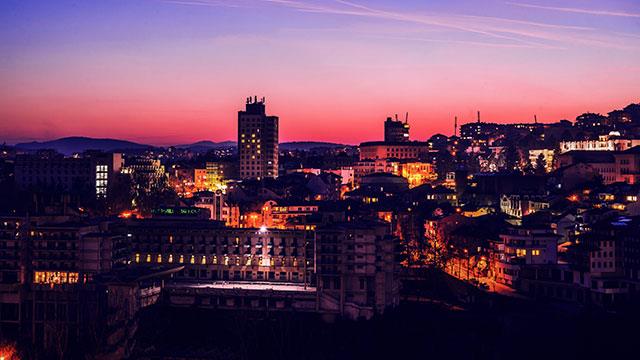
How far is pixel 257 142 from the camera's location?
66438mm

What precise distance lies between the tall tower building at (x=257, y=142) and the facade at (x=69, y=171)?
1198 centimetres

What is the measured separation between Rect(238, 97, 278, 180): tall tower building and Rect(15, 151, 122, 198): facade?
12.0m

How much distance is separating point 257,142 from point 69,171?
15905mm

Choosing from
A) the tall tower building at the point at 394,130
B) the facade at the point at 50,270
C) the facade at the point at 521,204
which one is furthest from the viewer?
the tall tower building at the point at 394,130

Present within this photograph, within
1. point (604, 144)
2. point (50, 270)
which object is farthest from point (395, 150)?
point (50, 270)

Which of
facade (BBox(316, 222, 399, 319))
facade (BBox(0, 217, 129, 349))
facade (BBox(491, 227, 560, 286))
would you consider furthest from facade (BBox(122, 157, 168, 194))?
facade (BBox(491, 227, 560, 286))

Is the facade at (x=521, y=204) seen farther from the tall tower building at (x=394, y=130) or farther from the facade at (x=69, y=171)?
the tall tower building at (x=394, y=130)

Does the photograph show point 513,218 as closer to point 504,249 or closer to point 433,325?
point 504,249

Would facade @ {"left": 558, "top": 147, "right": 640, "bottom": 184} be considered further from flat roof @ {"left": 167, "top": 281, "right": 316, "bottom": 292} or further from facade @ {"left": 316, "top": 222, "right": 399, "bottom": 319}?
flat roof @ {"left": 167, "top": 281, "right": 316, "bottom": 292}

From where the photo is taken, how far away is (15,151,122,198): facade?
5475cm

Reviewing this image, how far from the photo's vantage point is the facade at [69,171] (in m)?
54.8

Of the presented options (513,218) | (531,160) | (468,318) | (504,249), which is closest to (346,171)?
(531,160)

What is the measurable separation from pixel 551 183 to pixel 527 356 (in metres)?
23.5

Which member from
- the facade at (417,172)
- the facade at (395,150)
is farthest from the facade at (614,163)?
the facade at (395,150)
